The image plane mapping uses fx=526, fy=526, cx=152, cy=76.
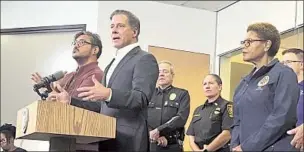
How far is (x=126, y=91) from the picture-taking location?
2139 mm

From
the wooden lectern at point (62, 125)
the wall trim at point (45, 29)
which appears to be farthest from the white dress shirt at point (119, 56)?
the wall trim at point (45, 29)

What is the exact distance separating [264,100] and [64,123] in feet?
3.68

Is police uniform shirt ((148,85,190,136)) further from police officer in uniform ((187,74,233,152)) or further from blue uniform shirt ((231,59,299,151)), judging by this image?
blue uniform shirt ((231,59,299,151))

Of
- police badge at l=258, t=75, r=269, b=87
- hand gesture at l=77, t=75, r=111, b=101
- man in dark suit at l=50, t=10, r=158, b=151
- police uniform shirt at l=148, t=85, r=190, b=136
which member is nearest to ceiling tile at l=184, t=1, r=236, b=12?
police uniform shirt at l=148, t=85, r=190, b=136

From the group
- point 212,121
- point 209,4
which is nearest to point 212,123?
point 212,121

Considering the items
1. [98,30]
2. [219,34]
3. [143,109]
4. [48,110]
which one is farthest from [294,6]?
[48,110]

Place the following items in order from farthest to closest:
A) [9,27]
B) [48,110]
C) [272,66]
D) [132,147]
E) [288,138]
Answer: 1. [9,27]
2. [272,66]
3. [288,138]
4. [132,147]
5. [48,110]

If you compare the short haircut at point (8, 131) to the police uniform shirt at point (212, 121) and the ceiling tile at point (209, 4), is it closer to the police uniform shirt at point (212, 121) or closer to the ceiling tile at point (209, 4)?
the police uniform shirt at point (212, 121)

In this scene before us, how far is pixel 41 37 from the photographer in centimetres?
591

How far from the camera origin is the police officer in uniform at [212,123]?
150 inches

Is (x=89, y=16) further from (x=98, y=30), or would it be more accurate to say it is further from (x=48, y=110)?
(x=48, y=110)

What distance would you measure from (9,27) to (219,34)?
2.41 m

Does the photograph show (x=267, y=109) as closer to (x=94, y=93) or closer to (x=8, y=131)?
(x=94, y=93)

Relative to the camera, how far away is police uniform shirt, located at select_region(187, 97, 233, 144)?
3.90m
